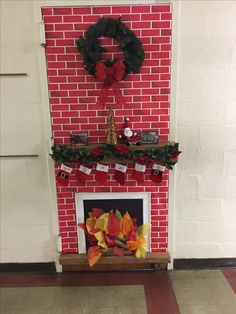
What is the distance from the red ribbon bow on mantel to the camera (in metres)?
2.07

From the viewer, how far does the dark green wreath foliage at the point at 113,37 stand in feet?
6.73

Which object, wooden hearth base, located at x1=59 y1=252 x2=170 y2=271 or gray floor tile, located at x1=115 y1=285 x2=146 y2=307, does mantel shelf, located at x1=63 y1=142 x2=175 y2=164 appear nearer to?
wooden hearth base, located at x1=59 y1=252 x2=170 y2=271

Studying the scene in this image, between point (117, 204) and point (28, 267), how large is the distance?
3.22 ft

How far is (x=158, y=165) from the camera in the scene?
7.48ft

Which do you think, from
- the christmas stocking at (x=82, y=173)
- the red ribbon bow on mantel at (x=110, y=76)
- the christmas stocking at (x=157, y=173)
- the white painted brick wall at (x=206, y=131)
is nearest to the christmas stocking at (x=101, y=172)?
the christmas stocking at (x=82, y=173)

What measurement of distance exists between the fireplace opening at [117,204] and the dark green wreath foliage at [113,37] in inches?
39.6

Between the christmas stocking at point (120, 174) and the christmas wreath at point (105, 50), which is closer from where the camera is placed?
the christmas wreath at point (105, 50)

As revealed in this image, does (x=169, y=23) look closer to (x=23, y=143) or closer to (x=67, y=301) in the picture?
(x=23, y=143)

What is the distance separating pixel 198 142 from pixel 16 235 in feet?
5.61

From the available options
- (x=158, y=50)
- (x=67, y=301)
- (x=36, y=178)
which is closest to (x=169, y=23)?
(x=158, y=50)

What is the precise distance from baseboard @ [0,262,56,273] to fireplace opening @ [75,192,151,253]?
47 centimetres

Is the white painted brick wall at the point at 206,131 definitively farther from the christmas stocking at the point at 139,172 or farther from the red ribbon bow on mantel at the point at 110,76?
the red ribbon bow on mantel at the point at 110,76

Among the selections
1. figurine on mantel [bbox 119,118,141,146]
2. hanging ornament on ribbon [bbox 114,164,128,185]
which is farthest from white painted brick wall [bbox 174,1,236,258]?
hanging ornament on ribbon [bbox 114,164,128,185]

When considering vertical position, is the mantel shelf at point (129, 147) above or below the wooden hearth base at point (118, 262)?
above
